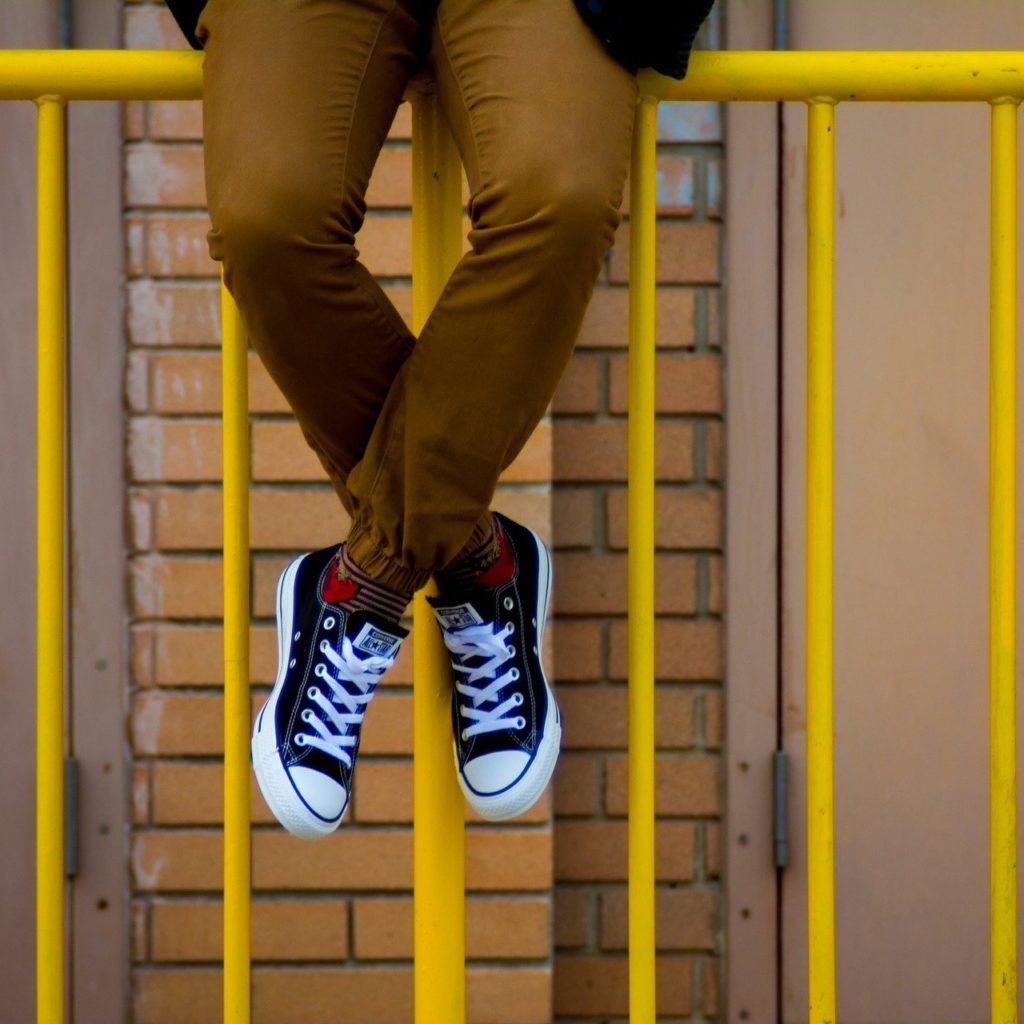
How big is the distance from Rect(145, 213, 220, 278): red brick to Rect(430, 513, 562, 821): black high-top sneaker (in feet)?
3.82

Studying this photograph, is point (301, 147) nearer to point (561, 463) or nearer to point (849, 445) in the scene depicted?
point (561, 463)

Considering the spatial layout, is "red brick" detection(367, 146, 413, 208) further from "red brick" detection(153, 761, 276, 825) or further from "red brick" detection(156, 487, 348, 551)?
"red brick" detection(153, 761, 276, 825)

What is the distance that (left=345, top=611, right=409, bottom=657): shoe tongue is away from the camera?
1.27m

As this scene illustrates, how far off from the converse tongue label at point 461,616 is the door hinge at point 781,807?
1.24m

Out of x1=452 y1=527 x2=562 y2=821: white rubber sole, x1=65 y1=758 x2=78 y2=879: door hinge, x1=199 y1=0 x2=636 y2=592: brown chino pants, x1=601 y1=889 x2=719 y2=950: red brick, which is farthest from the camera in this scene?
x1=601 y1=889 x2=719 y2=950: red brick

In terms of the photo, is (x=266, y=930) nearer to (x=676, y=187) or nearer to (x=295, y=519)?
(x=295, y=519)

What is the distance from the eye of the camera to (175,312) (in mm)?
2311

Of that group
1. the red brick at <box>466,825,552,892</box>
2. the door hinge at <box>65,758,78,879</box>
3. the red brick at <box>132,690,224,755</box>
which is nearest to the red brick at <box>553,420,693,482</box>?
the red brick at <box>466,825,552,892</box>

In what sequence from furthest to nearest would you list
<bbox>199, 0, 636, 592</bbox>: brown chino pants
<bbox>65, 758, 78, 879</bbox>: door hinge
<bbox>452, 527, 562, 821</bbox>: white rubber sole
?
<bbox>65, 758, 78, 879</bbox>: door hinge
<bbox>452, 527, 562, 821</bbox>: white rubber sole
<bbox>199, 0, 636, 592</bbox>: brown chino pants

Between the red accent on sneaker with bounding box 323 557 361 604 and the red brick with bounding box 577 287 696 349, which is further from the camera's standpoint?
the red brick with bounding box 577 287 696 349

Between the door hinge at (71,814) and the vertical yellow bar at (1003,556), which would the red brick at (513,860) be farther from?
the vertical yellow bar at (1003,556)

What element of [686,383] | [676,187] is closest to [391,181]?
[676,187]

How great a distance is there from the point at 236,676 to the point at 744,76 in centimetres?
73

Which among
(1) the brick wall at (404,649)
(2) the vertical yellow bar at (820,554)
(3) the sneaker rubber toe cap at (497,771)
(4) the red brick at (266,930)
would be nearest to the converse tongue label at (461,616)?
A: (3) the sneaker rubber toe cap at (497,771)
